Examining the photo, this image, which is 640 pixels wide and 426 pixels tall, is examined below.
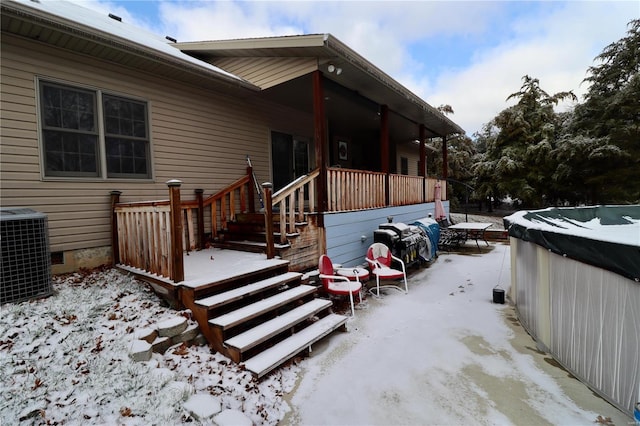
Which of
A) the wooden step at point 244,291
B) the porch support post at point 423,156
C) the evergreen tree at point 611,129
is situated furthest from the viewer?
the evergreen tree at point 611,129

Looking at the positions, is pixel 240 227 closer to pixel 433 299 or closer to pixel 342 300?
pixel 342 300

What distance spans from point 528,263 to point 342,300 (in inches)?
105

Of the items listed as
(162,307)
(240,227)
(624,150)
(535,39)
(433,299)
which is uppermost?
(535,39)

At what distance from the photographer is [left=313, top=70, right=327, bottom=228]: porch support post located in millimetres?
5102

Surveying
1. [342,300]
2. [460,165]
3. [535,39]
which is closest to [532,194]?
[460,165]

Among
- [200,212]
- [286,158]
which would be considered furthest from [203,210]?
[286,158]

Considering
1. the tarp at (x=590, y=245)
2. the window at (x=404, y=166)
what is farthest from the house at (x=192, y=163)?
the window at (x=404, y=166)

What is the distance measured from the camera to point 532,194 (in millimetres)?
15367

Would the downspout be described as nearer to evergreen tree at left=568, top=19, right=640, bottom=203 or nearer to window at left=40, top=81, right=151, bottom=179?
window at left=40, top=81, right=151, bottom=179

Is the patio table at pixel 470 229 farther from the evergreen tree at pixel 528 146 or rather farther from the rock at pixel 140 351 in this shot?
the rock at pixel 140 351

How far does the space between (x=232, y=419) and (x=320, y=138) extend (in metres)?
4.15

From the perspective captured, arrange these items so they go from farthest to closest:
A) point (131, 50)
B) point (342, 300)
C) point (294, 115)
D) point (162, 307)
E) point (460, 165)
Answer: point (460, 165) → point (294, 115) → point (342, 300) → point (131, 50) → point (162, 307)

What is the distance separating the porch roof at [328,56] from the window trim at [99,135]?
6.62 feet

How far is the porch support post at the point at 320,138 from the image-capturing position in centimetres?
510
